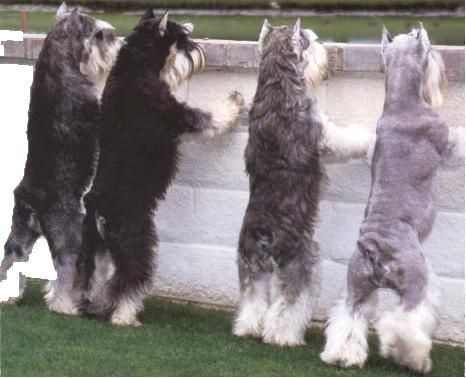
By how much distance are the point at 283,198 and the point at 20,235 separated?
7.56ft

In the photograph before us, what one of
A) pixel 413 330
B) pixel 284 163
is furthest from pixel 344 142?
pixel 413 330

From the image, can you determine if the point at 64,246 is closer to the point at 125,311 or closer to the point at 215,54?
the point at 125,311

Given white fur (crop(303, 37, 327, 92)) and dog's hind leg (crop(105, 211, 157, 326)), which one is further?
dog's hind leg (crop(105, 211, 157, 326))

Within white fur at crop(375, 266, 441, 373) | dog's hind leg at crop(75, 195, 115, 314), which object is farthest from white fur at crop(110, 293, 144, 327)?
white fur at crop(375, 266, 441, 373)

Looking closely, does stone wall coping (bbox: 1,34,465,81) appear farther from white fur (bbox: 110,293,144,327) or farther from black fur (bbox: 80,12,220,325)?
white fur (bbox: 110,293,144,327)

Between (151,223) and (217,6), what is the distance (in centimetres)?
225

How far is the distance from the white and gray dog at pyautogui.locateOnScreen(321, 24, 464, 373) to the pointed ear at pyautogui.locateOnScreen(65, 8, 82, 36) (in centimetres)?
261

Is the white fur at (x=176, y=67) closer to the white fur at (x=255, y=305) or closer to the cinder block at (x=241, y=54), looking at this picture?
the cinder block at (x=241, y=54)

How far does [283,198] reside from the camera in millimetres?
7988

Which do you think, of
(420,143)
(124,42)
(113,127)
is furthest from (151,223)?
(420,143)

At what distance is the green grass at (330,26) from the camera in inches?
337

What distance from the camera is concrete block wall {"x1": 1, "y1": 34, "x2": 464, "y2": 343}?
8.10 meters

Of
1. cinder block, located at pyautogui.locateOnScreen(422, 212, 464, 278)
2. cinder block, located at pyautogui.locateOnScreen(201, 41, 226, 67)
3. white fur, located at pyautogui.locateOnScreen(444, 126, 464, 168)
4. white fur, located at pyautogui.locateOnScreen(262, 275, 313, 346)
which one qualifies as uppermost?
cinder block, located at pyautogui.locateOnScreen(201, 41, 226, 67)

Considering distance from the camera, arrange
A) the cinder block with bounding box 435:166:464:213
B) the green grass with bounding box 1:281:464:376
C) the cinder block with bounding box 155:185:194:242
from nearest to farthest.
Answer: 1. the green grass with bounding box 1:281:464:376
2. the cinder block with bounding box 435:166:464:213
3. the cinder block with bounding box 155:185:194:242
